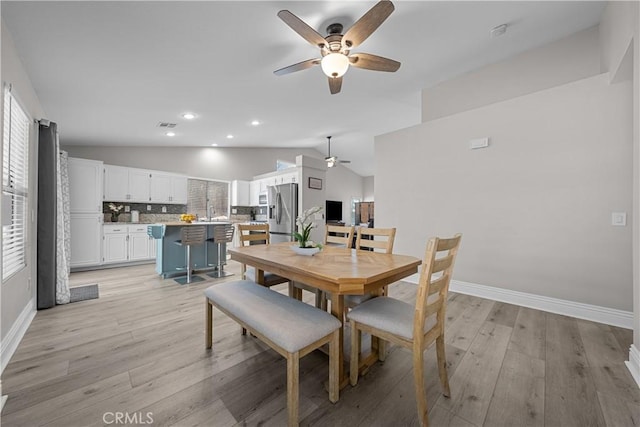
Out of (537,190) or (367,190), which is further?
(367,190)

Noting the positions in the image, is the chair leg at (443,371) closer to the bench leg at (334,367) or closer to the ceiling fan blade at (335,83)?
the bench leg at (334,367)

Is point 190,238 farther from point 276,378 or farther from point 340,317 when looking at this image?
point 340,317

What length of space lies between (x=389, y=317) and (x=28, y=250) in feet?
11.5

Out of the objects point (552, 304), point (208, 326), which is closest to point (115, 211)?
point (208, 326)

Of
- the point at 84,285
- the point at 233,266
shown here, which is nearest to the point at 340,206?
the point at 233,266

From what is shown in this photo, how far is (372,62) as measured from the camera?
93.8 inches

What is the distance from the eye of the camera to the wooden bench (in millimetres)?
1260

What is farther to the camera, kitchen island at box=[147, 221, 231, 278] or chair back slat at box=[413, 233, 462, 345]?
kitchen island at box=[147, 221, 231, 278]

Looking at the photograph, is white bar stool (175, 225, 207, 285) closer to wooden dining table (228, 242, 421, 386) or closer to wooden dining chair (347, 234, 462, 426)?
wooden dining table (228, 242, 421, 386)

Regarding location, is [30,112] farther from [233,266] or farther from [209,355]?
[233,266]

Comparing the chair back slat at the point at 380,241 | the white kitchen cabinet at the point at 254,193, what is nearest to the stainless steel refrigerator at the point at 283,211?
the white kitchen cabinet at the point at 254,193

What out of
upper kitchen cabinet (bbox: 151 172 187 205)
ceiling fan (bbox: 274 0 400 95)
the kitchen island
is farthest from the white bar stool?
ceiling fan (bbox: 274 0 400 95)

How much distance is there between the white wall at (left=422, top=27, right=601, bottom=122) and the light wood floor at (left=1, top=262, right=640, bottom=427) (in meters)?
2.82

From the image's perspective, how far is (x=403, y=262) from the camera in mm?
1756
